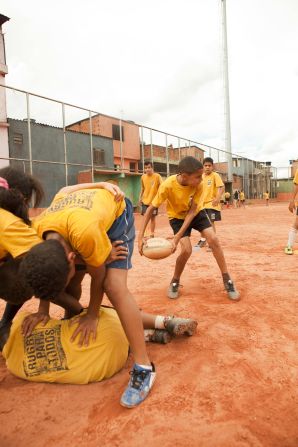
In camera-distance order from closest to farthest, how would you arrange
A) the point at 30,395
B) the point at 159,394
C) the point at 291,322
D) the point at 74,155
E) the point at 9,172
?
the point at 159,394, the point at 30,395, the point at 9,172, the point at 291,322, the point at 74,155

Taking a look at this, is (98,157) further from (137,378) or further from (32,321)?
(137,378)

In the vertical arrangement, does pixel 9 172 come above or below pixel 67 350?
above

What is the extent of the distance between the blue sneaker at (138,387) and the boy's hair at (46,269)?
72 cm

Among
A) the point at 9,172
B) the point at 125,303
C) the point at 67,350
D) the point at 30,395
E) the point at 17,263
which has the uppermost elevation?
the point at 9,172

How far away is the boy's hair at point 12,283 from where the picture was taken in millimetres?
2176

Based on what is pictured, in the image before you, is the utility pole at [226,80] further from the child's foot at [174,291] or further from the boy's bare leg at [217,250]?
the child's foot at [174,291]

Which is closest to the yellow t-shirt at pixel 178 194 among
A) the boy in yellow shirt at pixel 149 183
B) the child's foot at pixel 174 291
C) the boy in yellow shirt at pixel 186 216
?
the boy in yellow shirt at pixel 186 216

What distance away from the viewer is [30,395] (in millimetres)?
2053

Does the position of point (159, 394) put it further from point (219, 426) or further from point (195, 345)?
point (195, 345)

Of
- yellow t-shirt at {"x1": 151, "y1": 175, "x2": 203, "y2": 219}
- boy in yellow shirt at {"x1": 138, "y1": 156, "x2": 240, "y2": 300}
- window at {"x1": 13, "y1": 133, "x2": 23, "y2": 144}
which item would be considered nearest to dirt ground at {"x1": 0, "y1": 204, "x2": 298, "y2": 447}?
boy in yellow shirt at {"x1": 138, "y1": 156, "x2": 240, "y2": 300}

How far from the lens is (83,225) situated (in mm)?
1793

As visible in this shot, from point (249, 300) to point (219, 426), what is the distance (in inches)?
77.0

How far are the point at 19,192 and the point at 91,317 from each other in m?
0.98

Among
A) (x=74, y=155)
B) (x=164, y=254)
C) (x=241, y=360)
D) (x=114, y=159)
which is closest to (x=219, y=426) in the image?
(x=241, y=360)
